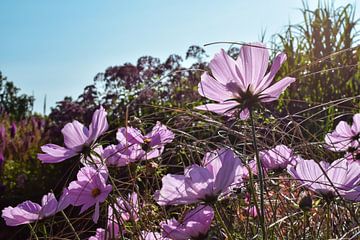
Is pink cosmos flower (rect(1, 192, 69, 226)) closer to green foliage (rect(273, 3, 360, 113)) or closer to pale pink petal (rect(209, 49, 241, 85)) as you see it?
pale pink petal (rect(209, 49, 241, 85))

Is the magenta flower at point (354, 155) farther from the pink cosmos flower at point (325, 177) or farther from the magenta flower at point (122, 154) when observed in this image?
the magenta flower at point (122, 154)

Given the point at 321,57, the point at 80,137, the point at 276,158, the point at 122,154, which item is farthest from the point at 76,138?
the point at 321,57

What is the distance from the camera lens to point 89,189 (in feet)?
2.90

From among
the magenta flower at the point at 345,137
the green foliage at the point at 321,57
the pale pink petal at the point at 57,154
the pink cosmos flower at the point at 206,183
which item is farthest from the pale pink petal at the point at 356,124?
the green foliage at the point at 321,57

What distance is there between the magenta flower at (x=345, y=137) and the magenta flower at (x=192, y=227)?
371 millimetres

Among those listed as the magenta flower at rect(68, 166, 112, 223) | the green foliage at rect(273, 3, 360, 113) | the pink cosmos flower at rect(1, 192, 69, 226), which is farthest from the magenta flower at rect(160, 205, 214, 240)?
the green foliage at rect(273, 3, 360, 113)

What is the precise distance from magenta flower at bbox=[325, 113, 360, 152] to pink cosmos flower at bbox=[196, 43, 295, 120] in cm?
35

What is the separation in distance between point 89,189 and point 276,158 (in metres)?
0.34

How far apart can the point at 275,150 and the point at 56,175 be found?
8.93 ft

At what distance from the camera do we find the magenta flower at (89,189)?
2.81 feet

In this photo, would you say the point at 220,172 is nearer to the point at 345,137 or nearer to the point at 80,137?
the point at 80,137

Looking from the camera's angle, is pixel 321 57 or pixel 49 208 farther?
pixel 321 57

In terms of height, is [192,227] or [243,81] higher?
[243,81]

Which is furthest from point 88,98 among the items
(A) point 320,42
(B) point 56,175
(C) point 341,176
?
(C) point 341,176
